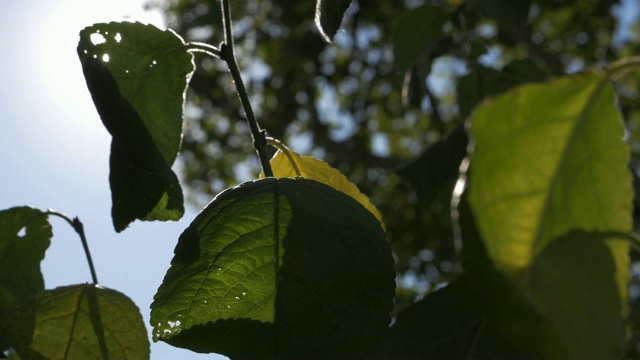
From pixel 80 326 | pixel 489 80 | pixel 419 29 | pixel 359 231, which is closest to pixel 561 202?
pixel 359 231

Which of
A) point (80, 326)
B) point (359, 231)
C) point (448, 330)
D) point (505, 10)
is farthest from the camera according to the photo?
point (505, 10)

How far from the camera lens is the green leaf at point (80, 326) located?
3.99 ft

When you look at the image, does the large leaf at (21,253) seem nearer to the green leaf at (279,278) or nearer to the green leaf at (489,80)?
the green leaf at (279,278)

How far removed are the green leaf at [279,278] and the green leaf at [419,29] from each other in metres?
1.12

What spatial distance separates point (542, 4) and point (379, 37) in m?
1.72

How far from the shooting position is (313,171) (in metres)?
1.37

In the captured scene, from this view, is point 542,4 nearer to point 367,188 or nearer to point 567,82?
point 367,188

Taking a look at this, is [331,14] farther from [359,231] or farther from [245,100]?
[359,231]

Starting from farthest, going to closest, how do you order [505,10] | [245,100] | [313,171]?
[505,10] → [313,171] → [245,100]

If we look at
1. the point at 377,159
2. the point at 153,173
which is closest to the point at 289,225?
the point at 153,173

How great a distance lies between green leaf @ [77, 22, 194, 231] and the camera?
1.19 meters

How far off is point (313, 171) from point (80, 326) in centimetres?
42

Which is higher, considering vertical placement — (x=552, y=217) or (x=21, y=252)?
(x=21, y=252)

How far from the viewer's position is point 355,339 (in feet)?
3.14
